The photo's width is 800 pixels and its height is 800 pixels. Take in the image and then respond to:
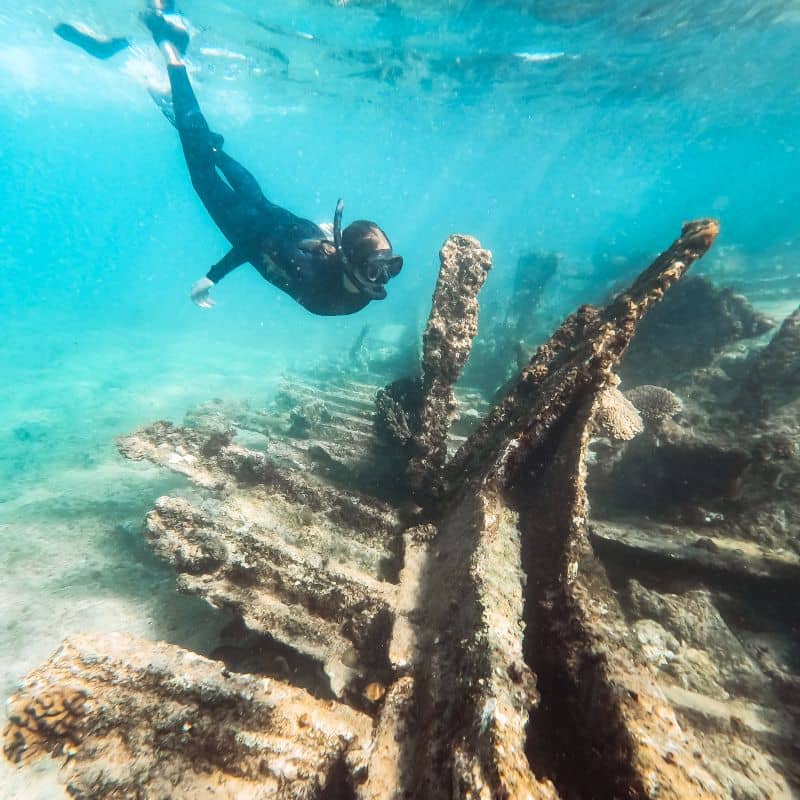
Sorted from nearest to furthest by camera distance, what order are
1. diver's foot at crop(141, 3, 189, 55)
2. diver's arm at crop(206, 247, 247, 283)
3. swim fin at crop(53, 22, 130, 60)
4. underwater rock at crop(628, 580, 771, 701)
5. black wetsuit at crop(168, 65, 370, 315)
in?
1. underwater rock at crop(628, 580, 771, 701)
2. black wetsuit at crop(168, 65, 370, 315)
3. diver's arm at crop(206, 247, 247, 283)
4. diver's foot at crop(141, 3, 189, 55)
5. swim fin at crop(53, 22, 130, 60)

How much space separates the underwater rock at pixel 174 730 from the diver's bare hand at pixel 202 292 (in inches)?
209

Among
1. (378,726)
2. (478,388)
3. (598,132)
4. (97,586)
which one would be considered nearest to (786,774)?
(378,726)

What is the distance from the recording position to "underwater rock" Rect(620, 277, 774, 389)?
8078mm

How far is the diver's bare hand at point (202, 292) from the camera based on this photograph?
21.3 ft

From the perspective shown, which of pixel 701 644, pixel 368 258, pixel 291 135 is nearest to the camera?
pixel 701 644

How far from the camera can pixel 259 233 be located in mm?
5758

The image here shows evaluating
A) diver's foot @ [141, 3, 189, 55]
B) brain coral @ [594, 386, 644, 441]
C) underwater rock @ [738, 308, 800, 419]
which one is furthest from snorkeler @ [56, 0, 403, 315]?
underwater rock @ [738, 308, 800, 419]

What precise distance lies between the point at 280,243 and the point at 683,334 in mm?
8027

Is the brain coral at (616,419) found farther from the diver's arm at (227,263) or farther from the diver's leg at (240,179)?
the diver's leg at (240,179)

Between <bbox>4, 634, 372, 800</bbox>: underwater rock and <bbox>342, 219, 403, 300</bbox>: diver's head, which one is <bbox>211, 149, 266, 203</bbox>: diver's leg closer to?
<bbox>342, 219, 403, 300</bbox>: diver's head

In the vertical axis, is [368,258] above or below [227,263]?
above

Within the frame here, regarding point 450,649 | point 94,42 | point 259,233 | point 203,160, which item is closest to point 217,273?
point 259,233

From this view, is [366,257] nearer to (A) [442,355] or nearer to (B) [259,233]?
(A) [442,355]

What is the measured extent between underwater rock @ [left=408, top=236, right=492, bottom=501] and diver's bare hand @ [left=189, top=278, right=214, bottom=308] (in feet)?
13.4
